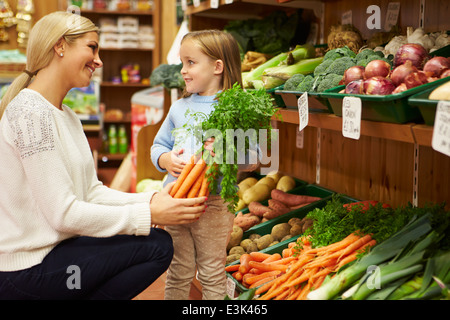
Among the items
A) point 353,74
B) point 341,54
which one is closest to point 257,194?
point 341,54

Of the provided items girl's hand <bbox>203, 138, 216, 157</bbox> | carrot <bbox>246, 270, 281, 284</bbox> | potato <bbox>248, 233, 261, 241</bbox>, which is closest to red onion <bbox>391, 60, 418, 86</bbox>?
girl's hand <bbox>203, 138, 216, 157</bbox>

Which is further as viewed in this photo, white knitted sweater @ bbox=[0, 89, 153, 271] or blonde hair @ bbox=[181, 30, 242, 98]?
blonde hair @ bbox=[181, 30, 242, 98]

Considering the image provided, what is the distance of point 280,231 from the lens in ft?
8.88

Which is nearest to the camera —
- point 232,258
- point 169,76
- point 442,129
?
point 442,129

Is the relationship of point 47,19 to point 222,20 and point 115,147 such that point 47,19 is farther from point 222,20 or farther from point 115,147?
point 115,147

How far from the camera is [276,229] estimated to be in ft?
8.93

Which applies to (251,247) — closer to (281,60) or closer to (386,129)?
(281,60)

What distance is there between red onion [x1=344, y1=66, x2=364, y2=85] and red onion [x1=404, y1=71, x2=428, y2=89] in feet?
0.86

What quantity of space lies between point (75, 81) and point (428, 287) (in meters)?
1.35

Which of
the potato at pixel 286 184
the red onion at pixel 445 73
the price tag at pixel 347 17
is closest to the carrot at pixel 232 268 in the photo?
the potato at pixel 286 184

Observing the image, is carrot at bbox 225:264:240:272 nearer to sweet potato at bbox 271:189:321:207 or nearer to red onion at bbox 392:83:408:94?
sweet potato at bbox 271:189:321:207

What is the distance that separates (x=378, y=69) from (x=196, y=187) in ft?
2.53

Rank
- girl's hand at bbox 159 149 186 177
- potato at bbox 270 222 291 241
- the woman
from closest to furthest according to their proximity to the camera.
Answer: the woman
girl's hand at bbox 159 149 186 177
potato at bbox 270 222 291 241

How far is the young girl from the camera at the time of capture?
7.14 feet
